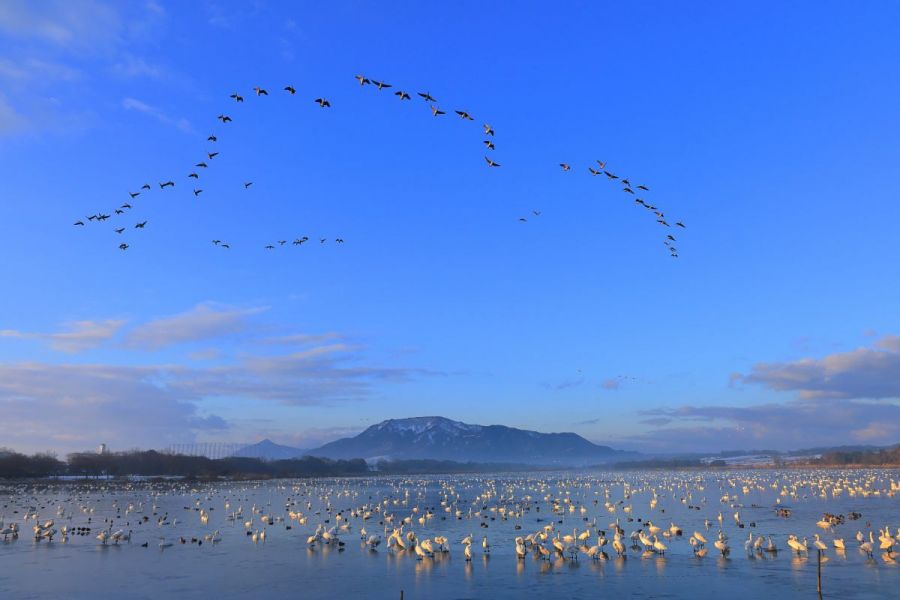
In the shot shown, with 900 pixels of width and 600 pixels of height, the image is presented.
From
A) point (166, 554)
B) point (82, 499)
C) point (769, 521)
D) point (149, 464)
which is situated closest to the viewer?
point (166, 554)

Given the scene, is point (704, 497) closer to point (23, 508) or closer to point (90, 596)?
point (90, 596)

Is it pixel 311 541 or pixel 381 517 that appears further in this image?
pixel 381 517

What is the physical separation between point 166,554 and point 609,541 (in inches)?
919

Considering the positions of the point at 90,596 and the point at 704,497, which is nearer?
the point at 90,596

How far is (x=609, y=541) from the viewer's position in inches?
1436

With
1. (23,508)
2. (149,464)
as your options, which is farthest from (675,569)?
(149,464)

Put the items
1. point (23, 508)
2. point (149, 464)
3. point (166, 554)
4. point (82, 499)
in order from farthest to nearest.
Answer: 1. point (149, 464)
2. point (82, 499)
3. point (23, 508)
4. point (166, 554)

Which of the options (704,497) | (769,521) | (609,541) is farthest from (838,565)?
(704,497)

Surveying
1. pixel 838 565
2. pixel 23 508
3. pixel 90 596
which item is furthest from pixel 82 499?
pixel 838 565

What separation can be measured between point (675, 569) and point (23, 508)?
209ft

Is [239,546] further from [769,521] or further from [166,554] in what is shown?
[769,521]

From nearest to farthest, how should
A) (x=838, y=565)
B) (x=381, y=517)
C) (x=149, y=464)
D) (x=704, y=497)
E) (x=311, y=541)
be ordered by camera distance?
(x=838, y=565) → (x=311, y=541) → (x=381, y=517) → (x=704, y=497) → (x=149, y=464)

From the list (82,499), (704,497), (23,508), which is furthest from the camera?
(82,499)

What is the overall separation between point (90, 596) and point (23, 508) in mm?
50540
